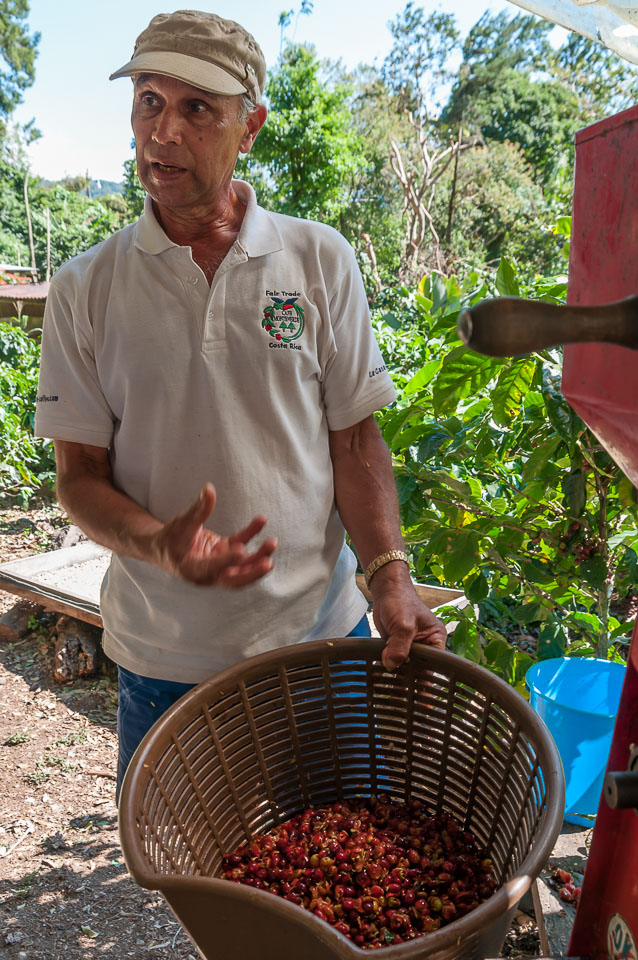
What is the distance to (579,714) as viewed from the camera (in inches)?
70.7

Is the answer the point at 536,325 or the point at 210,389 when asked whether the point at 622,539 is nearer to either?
the point at 210,389

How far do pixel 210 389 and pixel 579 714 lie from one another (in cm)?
110

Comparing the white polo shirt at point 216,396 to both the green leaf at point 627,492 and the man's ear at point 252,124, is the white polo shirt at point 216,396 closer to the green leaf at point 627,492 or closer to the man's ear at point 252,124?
the man's ear at point 252,124

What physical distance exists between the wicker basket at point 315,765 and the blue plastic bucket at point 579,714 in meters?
0.45

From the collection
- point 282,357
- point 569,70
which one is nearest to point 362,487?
point 282,357

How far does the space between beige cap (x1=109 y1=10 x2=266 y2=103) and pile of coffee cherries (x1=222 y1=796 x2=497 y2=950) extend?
1.29m

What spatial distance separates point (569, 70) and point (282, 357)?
27755 mm

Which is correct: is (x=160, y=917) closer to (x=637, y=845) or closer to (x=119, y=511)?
(x=119, y=511)

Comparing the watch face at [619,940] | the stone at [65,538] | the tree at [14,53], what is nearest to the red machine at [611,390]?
the watch face at [619,940]

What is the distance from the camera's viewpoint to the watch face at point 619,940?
65 cm

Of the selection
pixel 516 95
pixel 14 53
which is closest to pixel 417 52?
pixel 516 95

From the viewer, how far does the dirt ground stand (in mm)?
2215

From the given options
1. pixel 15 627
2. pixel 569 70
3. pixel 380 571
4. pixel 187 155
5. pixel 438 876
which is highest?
pixel 569 70

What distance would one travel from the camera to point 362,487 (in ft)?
5.19
